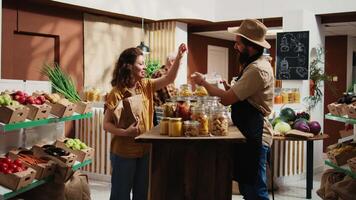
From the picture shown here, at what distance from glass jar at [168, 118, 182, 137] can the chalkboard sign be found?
4663 mm

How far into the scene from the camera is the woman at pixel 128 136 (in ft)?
9.95

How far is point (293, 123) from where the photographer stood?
17.4 ft

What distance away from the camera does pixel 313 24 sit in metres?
7.03

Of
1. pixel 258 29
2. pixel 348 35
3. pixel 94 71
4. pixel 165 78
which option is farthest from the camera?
pixel 348 35

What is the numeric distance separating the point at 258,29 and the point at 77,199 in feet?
7.33

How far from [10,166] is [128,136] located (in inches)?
36.0

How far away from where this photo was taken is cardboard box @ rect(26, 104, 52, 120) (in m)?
3.36

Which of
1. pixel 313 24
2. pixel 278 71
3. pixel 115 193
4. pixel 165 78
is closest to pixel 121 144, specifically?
pixel 115 193

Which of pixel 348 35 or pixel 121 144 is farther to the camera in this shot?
pixel 348 35

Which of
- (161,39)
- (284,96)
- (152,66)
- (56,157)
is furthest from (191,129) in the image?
(161,39)

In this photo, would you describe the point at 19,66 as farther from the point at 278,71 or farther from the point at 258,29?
the point at 258,29

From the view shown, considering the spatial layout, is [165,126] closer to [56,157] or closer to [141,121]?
[141,121]

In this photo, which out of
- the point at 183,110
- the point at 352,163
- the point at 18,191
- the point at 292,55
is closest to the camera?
the point at 183,110

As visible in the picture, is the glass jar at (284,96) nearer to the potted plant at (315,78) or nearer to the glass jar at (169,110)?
the potted plant at (315,78)
